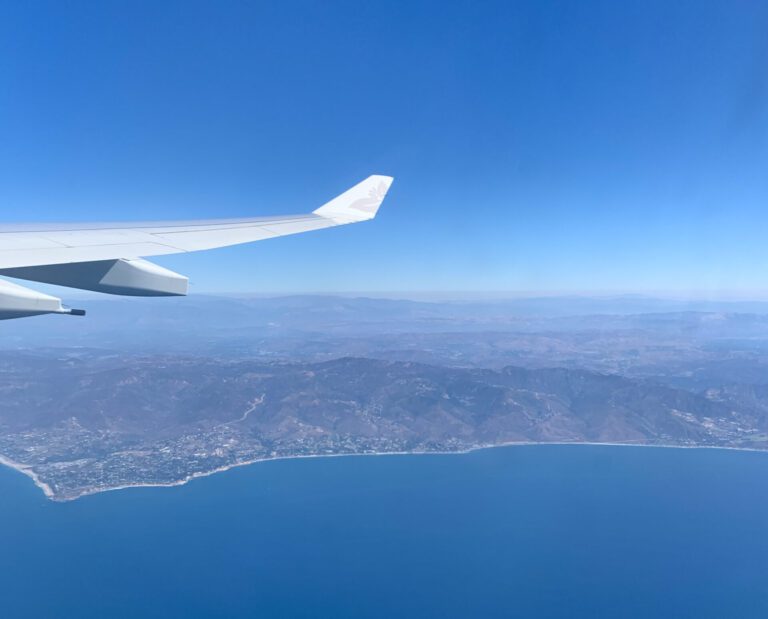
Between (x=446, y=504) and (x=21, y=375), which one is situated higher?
(x=21, y=375)

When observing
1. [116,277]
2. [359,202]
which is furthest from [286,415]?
[116,277]

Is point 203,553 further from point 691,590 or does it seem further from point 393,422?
point 393,422

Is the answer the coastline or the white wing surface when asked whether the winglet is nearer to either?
the white wing surface

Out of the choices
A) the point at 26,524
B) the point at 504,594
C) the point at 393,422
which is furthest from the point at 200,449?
the point at 504,594

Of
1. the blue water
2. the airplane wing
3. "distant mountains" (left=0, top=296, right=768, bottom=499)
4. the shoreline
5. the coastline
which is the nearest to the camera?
the airplane wing

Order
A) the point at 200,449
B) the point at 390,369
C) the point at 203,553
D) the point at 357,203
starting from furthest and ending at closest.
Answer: the point at 390,369
the point at 200,449
the point at 203,553
the point at 357,203

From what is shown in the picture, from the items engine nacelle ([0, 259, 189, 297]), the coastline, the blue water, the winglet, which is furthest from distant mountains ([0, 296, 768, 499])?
engine nacelle ([0, 259, 189, 297])
